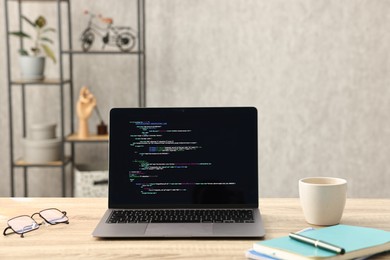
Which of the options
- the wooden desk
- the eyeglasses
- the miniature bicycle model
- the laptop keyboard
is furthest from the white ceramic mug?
the miniature bicycle model

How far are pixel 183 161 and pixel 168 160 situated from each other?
0.12 ft

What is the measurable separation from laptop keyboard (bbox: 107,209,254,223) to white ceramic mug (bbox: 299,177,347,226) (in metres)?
0.14

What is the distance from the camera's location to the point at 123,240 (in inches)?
55.7

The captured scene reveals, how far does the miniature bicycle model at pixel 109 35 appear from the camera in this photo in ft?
11.9

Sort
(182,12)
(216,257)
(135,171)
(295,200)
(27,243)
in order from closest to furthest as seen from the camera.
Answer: (216,257) → (27,243) → (135,171) → (295,200) → (182,12)

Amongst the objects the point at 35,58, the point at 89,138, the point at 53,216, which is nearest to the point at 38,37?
the point at 35,58

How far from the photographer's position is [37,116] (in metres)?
3.88

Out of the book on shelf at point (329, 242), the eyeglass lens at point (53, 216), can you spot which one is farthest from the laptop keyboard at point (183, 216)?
the book on shelf at point (329, 242)

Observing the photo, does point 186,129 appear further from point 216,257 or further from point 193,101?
point 193,101

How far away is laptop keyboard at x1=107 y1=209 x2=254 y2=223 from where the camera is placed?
152 cm

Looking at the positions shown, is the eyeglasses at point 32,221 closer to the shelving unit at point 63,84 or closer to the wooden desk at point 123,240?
the wooden desk at point 123,240

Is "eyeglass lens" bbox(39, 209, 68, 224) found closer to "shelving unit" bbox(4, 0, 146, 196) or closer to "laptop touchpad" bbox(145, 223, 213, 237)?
"laptop touchpad" bbox(145, 223, 213, 237)

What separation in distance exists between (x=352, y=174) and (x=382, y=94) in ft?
1.67

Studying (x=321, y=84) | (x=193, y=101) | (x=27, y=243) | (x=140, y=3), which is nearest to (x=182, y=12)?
(x=140, y=3)
